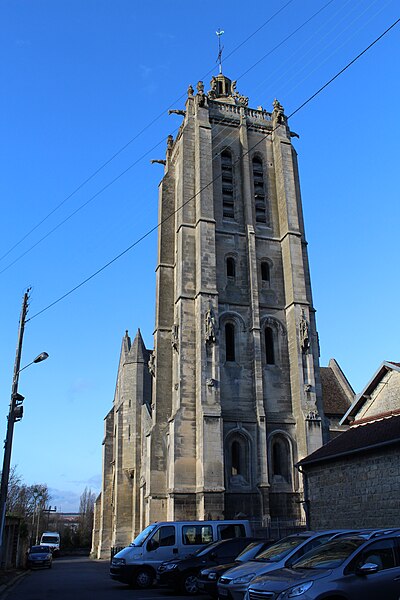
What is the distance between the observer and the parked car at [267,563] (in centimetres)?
1027

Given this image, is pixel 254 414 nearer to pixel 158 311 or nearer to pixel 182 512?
pixel 182 512

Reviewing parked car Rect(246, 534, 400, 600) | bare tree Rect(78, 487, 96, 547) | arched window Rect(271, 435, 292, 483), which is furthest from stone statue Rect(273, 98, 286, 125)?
bare tree Rect(78, 487, 96, 547)

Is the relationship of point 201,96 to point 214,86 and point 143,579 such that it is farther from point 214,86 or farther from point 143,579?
point 143,579

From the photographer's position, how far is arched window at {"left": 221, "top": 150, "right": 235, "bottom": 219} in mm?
32906

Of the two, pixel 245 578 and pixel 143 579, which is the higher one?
pixel 245 578

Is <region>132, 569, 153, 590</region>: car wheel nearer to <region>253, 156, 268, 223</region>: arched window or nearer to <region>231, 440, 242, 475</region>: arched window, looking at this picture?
<region>231, 440, 242, 475</region>: arched window

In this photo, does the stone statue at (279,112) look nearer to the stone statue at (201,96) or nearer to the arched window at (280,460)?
the stone statue at (201,96)

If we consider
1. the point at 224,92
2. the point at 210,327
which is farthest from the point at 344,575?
the point at 224,92

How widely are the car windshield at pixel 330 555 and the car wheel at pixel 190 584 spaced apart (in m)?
6.12

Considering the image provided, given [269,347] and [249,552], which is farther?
[269,347]

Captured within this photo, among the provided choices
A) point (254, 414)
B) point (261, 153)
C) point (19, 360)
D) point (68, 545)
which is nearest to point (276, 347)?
point (254, 414)

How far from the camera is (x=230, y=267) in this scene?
31.5 metres

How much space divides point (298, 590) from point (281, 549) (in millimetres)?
Answer: 3997

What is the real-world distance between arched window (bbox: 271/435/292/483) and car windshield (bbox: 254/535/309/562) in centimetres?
1638
